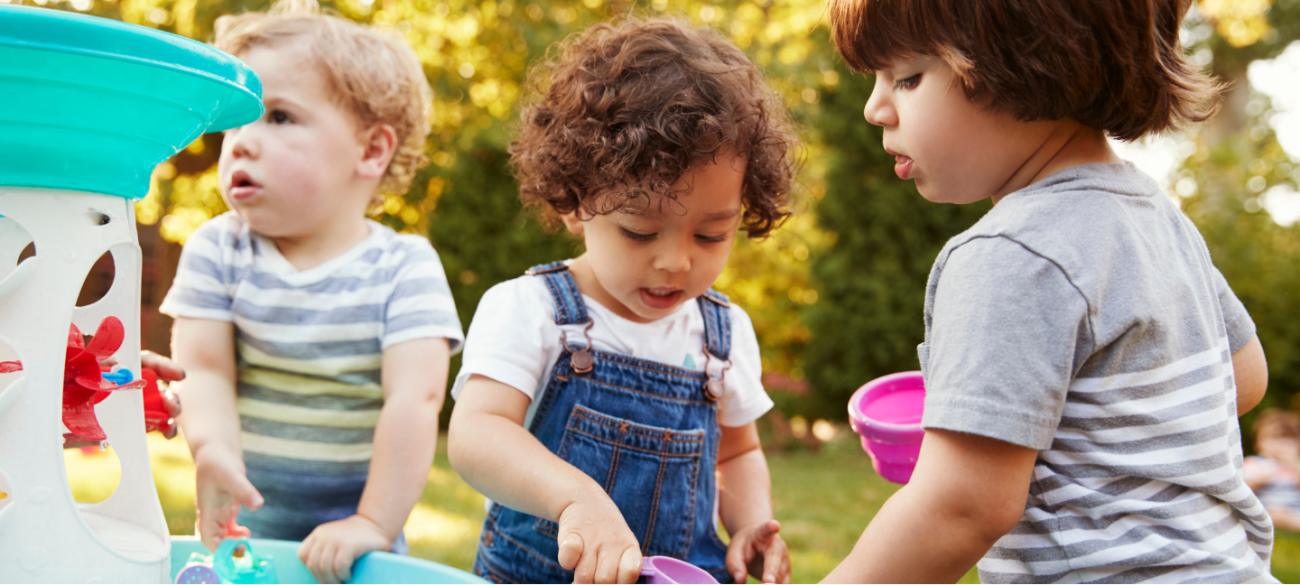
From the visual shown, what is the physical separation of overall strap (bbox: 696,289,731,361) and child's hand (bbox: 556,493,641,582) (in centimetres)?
64

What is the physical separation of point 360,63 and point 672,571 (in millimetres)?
1502

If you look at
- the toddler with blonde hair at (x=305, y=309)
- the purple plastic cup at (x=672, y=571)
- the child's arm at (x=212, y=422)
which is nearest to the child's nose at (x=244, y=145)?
the toddler with blonde hair at (x=305, y=309)

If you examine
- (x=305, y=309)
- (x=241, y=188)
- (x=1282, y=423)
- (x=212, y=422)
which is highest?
(x=241, y=188)

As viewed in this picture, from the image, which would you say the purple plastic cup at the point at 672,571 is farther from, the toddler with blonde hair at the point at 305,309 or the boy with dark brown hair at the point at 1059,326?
the toddler with blonde hair at the point at 305,309

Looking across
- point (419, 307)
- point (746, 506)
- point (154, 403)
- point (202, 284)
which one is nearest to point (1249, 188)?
point (746, 506)

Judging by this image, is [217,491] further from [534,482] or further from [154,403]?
[534,482]

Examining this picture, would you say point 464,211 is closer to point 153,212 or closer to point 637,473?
point 153,212

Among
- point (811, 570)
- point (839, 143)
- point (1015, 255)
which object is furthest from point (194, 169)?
point (1015, 255)

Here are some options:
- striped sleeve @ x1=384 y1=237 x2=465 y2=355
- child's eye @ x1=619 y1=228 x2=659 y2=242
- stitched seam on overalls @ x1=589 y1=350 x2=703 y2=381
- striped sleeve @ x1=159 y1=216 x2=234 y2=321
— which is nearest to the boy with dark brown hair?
child's eye @ x1=619 y1=228 x2=659 y2=242

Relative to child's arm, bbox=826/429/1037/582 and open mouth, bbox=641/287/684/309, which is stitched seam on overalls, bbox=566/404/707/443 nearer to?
open mouth, bbox=641/287/684/309

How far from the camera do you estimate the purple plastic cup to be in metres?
1.37

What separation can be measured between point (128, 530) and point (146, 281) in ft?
38.2

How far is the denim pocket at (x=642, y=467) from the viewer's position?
5.72 ft

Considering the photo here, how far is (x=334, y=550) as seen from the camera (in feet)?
5.53
